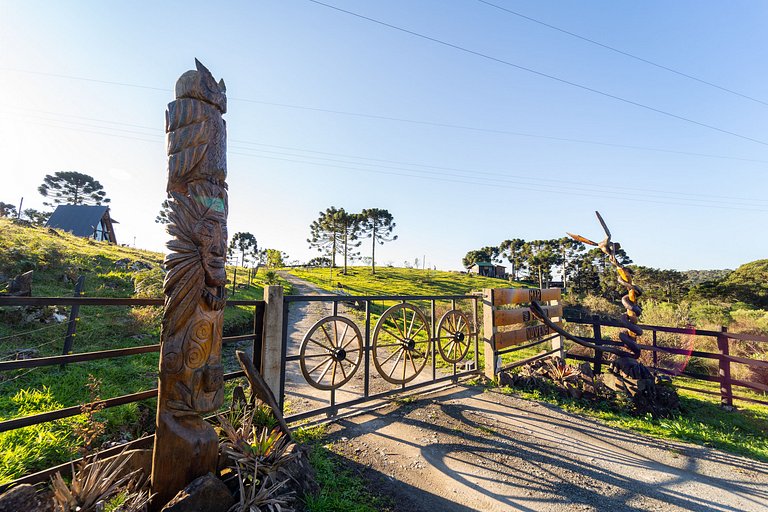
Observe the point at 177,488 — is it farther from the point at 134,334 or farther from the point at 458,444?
the point at 134,334

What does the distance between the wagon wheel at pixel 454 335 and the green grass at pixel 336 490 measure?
330cm

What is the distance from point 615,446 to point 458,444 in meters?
2.20

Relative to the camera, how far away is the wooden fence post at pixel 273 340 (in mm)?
4137

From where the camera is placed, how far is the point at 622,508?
3162 mm

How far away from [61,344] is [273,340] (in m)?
6.82

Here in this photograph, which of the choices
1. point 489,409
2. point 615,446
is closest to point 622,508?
point 615,446

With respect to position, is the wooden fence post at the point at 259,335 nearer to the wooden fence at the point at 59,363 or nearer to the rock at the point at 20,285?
the wooden fence at the point at 59,363

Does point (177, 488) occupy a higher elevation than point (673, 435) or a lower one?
higher

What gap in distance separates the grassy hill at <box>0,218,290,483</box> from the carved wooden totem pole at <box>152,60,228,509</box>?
6.31 feet

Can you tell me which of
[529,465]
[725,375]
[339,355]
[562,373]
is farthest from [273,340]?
[725,375]

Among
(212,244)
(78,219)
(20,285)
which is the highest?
(78,219)

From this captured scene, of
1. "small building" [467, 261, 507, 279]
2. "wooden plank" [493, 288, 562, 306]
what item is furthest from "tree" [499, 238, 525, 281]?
"wooden plank" [493, 288, 562, 306]

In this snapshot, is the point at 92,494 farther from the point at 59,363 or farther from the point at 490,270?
the point at 490,270

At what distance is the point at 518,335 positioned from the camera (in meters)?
7.13
